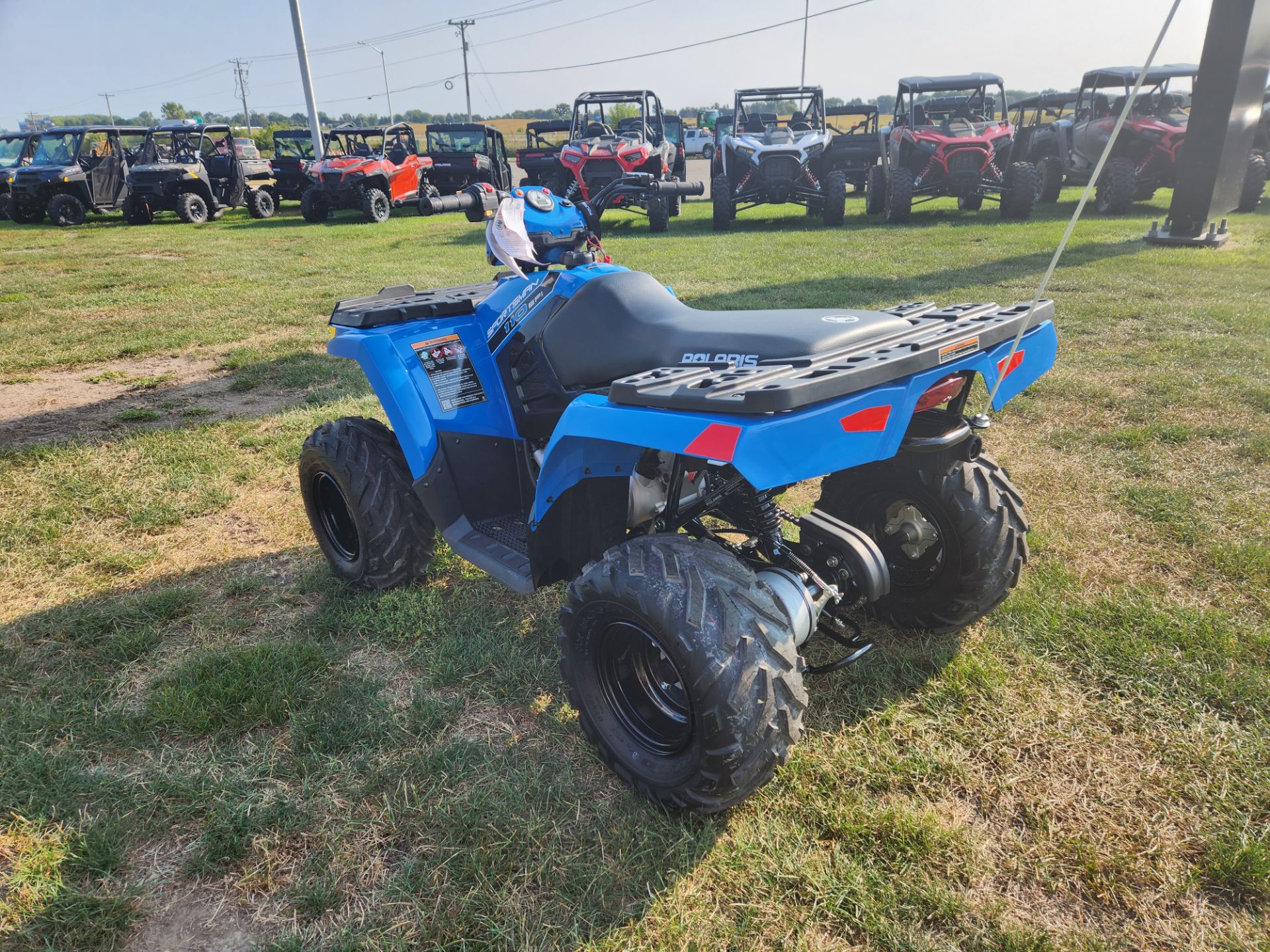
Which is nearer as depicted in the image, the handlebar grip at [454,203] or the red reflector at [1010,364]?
the red reflector at [1010,364]

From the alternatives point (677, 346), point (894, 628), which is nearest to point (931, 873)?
point (894, 628)

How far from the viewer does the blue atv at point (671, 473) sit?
180 centimetres

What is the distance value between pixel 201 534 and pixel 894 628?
3.23 m

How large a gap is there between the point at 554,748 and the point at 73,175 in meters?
19.8

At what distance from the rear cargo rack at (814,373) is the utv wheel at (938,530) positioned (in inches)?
20.7

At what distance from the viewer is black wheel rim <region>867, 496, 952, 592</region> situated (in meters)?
2.63

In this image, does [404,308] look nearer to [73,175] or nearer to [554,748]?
[554,748]

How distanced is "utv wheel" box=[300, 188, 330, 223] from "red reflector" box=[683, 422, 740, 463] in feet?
57.5

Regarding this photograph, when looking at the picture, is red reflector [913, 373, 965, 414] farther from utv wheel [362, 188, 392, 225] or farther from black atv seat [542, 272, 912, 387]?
utv wheel [362, 188, 392, 225]

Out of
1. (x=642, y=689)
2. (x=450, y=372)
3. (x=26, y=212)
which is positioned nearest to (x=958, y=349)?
(x=642, y=689)

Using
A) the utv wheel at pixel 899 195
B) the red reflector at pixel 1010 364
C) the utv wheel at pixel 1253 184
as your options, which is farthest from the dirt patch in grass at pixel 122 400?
the utv wheel at pixel 1253 184

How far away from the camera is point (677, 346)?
2.18 m

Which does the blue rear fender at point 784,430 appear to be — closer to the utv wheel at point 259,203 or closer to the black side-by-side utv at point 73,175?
the utv wheel at point 259,203

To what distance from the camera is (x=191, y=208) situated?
1759 cm
